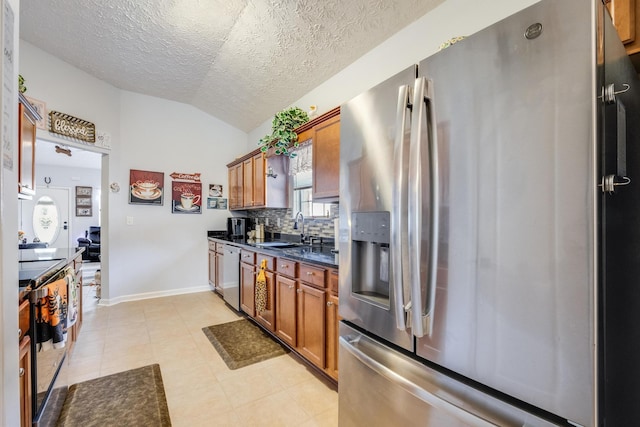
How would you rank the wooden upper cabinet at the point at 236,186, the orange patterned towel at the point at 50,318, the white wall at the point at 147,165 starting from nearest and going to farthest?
the orange patterned towel at the point at 50,318 → the white wall at the point at 147,165 → the wooden upper cabinet at the point at 236,186

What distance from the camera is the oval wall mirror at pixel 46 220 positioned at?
7.16 metres

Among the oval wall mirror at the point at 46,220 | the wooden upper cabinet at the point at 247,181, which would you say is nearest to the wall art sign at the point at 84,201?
the oval wall mirror at the point at 46,220

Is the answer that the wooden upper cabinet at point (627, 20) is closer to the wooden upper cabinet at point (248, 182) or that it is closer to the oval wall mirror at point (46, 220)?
the wooden upper cabinet at point (248, 182)

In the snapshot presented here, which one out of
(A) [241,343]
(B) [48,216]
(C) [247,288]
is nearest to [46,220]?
(B) [48,216]

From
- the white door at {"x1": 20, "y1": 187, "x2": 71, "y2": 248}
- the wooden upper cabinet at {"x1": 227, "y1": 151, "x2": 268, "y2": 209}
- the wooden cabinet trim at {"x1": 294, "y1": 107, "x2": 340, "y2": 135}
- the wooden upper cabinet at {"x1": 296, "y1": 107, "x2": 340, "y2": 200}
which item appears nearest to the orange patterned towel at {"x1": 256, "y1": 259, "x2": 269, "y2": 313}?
the wooden upper cabinet at {"x1": 296, "y1": 107, "x2": 340, "y2": 200}

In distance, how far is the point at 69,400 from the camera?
185cm

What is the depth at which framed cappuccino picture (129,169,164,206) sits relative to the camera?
4055 mm

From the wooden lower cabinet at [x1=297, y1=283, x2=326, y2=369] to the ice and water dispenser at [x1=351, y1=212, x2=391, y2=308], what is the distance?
0.73 metres

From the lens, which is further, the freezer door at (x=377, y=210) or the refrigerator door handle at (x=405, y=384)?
the freezer door at (x=377, y=210)

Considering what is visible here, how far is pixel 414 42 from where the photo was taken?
216 cm

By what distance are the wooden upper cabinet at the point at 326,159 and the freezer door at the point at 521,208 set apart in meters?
1.33

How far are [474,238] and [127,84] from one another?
180 inches

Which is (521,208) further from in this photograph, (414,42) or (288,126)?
(288,126)

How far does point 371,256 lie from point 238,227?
3456 millimetres
